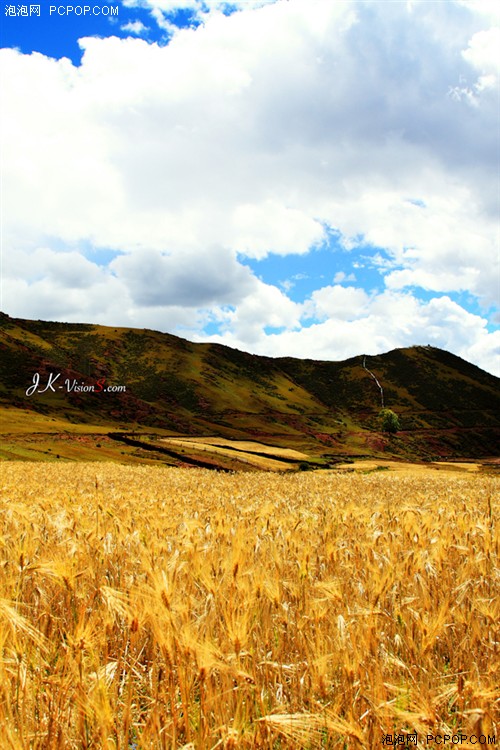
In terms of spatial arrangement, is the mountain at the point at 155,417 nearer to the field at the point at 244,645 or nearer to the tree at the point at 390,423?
the tree at the point at 390,423

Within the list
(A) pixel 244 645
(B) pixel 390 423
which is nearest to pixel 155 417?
(B) pixel 390 423

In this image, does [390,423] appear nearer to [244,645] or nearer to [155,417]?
[155,417]

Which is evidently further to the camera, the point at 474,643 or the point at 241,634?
the point at 474,643

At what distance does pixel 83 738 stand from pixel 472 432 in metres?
201

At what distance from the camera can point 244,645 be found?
2.75 meters

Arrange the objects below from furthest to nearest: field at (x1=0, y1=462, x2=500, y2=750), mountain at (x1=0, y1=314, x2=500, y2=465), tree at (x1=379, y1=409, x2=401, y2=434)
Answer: tree at (x1=379, y1=409, x2=401, y2=434) < mountain at (x1=0, y1=314, x2=500, y2=465) < field at (x1=0, y1=462, x2=500, y2=750)

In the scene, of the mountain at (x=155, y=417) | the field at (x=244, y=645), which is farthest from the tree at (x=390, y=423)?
the field at (x=244, y=645)

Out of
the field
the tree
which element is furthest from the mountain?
the field

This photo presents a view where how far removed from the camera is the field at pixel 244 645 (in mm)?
2248

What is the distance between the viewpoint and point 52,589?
4555 millimetres

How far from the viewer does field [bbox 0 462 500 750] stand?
88.5 inches

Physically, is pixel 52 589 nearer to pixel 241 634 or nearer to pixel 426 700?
pixel 241 634

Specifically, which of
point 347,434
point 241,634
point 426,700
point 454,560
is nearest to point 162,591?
point 241,634

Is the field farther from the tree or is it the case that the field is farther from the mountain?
the tree
